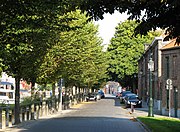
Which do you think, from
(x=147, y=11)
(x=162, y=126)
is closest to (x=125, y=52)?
(x=162, y=126)

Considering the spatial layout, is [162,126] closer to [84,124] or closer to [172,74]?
[84,124]

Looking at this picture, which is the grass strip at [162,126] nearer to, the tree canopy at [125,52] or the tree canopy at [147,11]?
the tree canopy at [147,11]

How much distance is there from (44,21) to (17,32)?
97 centimetres

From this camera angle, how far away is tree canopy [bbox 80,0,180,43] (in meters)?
13.1

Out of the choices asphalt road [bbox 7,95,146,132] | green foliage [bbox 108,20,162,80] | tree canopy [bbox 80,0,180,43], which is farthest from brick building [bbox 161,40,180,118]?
green foliage [bbox 108,20,162,80]

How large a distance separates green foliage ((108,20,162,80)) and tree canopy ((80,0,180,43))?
69245mm

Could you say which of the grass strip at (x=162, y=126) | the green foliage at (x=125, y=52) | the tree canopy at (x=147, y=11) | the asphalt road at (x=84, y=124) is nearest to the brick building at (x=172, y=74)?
the asphalt road at (x=84, y=124)

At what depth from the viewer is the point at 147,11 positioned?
14.2 m

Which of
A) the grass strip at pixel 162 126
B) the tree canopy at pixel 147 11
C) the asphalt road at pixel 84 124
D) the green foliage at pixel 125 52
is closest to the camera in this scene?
the tree canopy at pixel 147 11

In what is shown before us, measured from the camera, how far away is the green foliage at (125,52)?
85125 mm

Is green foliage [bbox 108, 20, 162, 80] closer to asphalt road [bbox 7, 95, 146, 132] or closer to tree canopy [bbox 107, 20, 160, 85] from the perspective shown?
tree canopy [bbox 107, 20, 160, 85]

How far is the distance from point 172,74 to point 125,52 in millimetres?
44577

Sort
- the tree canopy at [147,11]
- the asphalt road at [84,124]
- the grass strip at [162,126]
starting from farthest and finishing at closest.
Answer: the asphalt road at [84,124], the grass strip at [162,126], the tree canopy at [147,11]

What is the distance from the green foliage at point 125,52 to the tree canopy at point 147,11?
6924 cm
